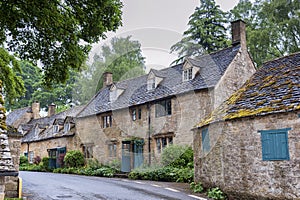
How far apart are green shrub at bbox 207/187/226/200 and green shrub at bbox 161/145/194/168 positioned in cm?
743

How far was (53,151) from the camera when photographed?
35406mm

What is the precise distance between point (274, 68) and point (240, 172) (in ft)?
18.5

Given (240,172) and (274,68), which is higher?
(274,68)

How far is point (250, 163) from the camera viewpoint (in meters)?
12.2

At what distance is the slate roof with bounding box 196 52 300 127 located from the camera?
475 inches

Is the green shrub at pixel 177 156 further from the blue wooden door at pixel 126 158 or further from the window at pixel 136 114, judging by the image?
the window at pixel 136 114

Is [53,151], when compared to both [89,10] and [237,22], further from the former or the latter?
[89,10]

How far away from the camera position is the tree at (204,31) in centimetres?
3941

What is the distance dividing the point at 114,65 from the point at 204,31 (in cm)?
1465

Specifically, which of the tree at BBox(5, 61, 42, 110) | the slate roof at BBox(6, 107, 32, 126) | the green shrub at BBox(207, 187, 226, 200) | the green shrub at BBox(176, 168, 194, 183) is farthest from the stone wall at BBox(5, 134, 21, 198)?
the tree at BBox(5, 61, 42, 110)

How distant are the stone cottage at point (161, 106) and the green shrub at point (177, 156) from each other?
3.27ft

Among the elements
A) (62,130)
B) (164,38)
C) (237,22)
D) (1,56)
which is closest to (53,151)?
(62,130)

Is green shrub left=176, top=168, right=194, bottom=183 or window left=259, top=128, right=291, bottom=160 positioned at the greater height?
window left=259, top=128, right=291, bottom=160

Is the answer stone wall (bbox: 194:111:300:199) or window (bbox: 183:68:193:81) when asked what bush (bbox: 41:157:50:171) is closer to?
window (bbox: 183:68:193:81)
